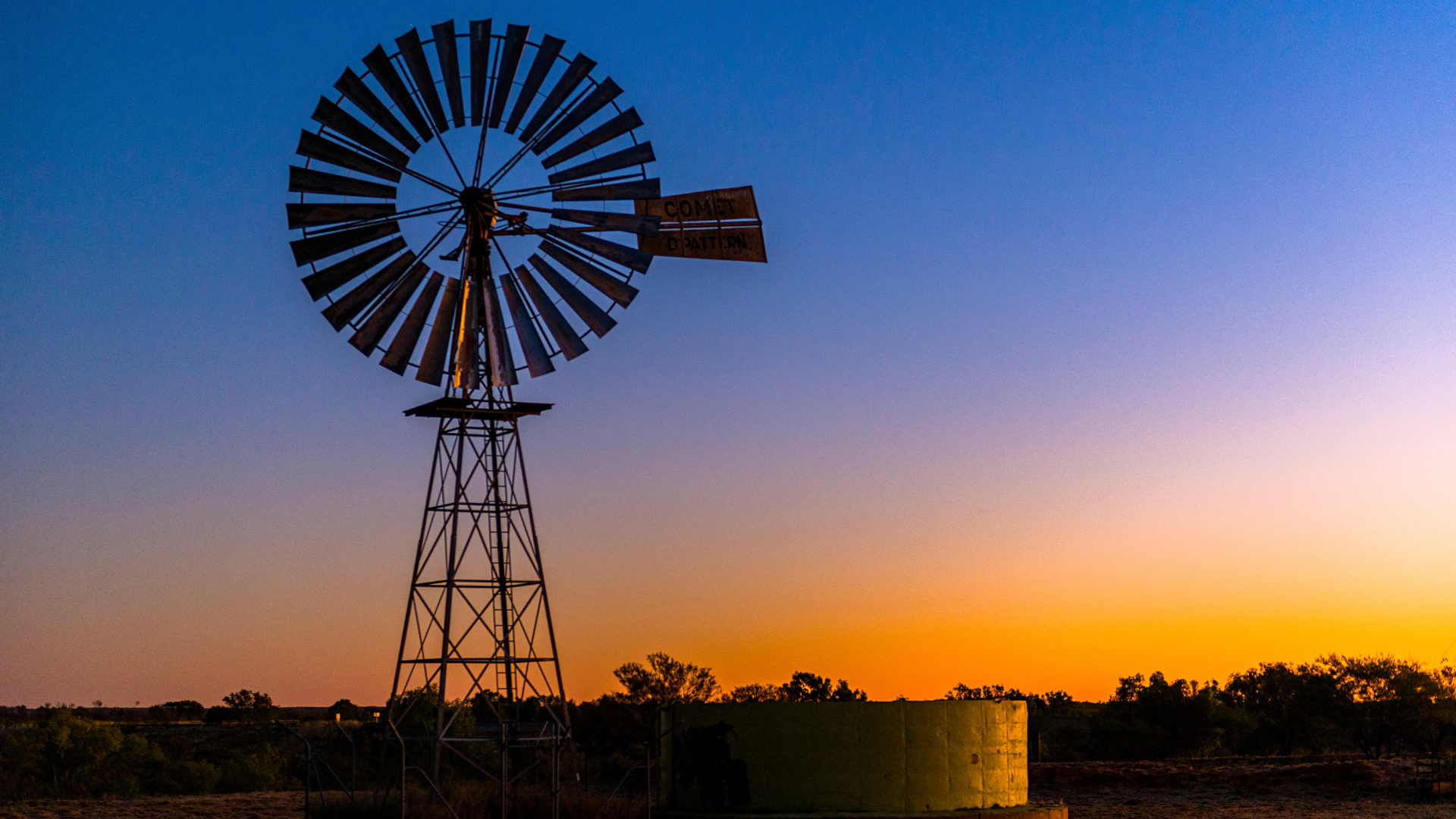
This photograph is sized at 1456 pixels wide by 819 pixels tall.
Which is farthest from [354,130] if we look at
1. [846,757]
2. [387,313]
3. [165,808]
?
[165,808]

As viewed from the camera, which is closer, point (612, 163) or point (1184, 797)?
point (612, 163)

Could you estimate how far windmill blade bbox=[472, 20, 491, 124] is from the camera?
24141 millimetres

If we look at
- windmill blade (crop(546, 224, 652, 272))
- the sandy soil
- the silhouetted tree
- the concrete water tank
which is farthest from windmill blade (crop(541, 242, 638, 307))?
the silhouetted tree

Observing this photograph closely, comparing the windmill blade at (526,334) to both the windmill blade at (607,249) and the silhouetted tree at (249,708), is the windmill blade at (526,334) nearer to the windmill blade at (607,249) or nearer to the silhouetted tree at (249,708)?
the windmill blade at (607,249)

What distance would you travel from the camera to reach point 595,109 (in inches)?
976

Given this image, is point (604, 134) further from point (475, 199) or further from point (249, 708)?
point (249, 708)

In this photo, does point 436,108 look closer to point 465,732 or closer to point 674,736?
point 674,736

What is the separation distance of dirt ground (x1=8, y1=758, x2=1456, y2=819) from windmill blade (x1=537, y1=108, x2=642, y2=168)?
16392 millimetres

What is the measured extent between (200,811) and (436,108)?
18.4 meters

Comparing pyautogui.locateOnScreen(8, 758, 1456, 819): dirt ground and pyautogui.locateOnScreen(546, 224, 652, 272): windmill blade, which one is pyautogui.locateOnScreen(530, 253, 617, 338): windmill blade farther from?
pyautogui.locateOnScreen(8, 758, 1456, 819): dirt ground

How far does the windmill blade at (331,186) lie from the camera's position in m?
24.2

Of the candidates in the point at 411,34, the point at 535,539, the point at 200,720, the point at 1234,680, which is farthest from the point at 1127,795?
the point at 200,720

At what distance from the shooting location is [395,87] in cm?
2422

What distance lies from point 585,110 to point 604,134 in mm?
565
